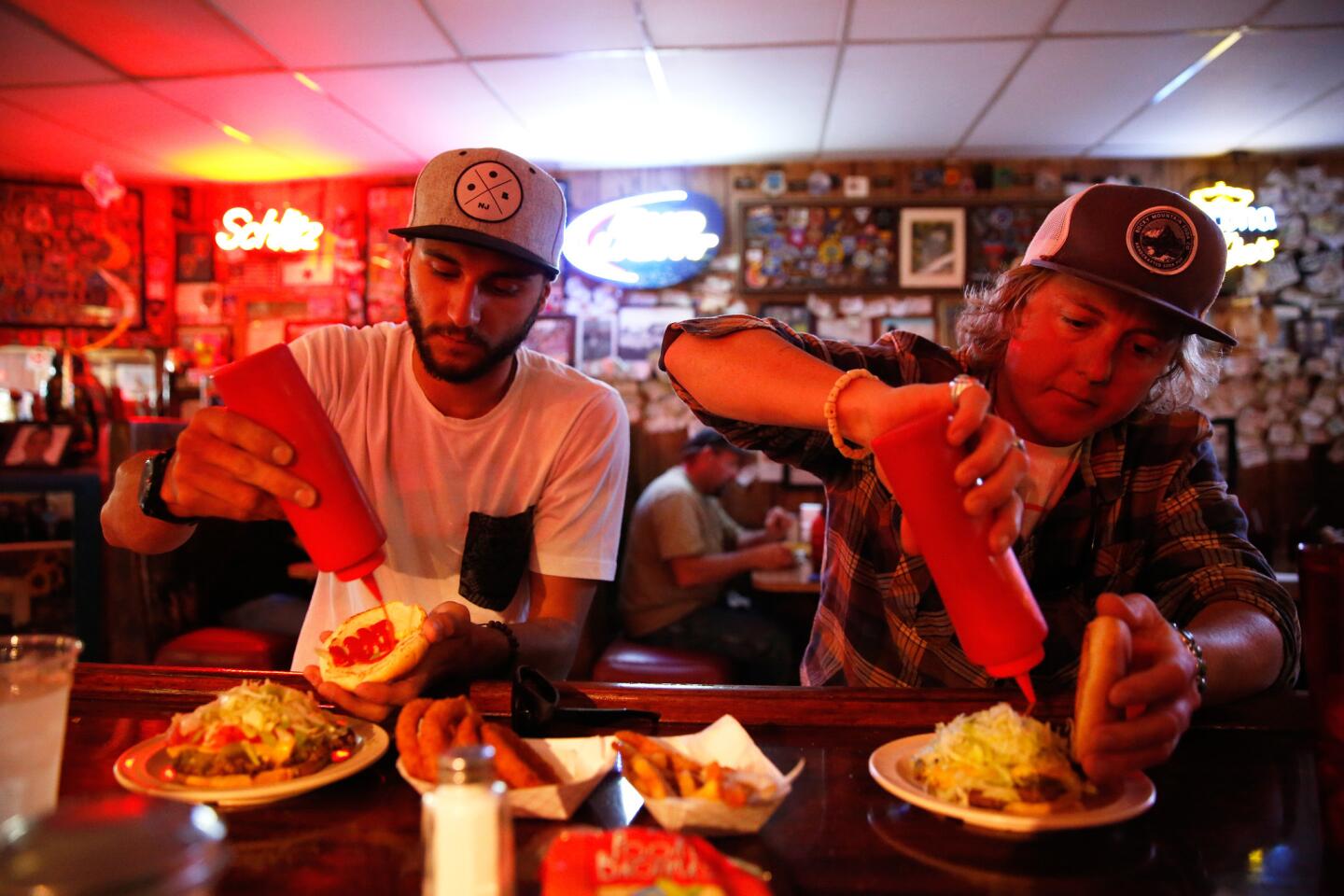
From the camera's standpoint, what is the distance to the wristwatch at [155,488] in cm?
151

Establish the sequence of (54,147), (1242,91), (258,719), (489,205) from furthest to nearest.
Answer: (54,147)
(1242,91)
(489,205)
(258,719)

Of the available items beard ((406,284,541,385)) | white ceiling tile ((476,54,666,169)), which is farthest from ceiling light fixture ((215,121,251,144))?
beard ((406,284,541,385))

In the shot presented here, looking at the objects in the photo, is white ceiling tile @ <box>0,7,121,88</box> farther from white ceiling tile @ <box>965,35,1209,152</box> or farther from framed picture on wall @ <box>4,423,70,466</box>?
white ceiling tile @ <box>965,35,1209,152</box>

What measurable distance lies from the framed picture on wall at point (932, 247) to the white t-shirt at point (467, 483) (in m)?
3.91

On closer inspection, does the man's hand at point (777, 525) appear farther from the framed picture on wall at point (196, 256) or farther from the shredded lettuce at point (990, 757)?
the framed picture on wall at point (196, 256)

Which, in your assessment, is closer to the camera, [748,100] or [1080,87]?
[1080,87]

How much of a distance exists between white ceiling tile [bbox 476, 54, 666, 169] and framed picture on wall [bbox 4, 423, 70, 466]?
270 centimetres

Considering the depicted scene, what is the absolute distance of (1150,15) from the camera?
3.61m

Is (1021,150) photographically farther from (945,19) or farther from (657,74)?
(657,74)

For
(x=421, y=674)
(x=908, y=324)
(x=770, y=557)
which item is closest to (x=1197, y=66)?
(x=908, y=324)

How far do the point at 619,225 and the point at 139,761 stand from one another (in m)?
4.82

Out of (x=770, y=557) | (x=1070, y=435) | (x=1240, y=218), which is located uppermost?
(x=1240, y=218)

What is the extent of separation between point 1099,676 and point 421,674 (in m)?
0.89

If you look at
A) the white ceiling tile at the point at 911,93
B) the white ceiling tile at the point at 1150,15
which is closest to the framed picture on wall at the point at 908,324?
the white ceiling tile at the point at 911,93
